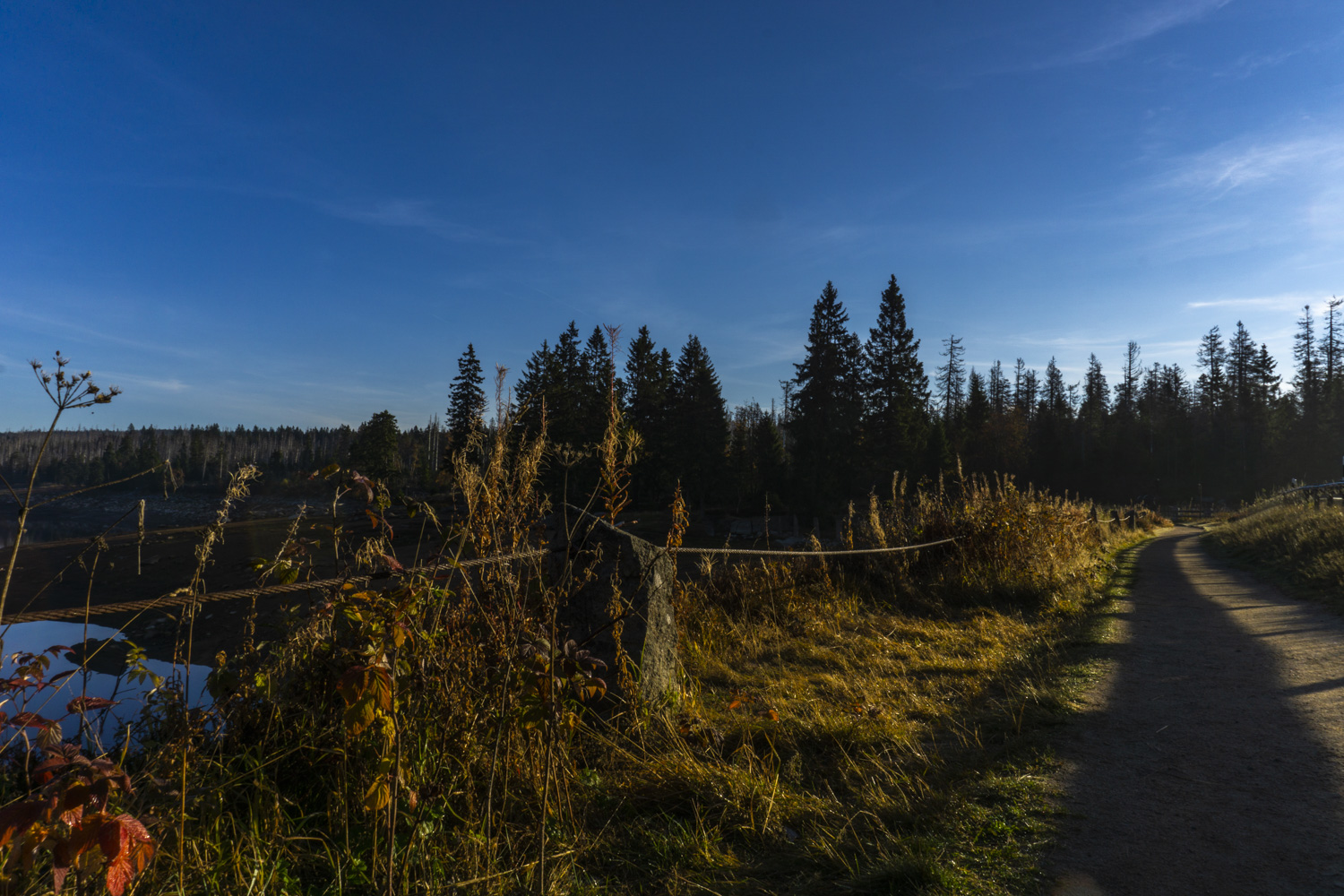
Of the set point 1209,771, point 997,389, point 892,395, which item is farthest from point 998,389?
point 1209,771

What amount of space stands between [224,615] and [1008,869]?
1407 centimetres

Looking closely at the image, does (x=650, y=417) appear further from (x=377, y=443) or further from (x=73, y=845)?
(x=73, y=845)

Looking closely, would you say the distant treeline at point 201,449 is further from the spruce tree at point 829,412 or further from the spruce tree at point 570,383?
the spruce tree at point 829,412

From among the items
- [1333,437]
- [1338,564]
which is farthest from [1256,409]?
[1338,564]

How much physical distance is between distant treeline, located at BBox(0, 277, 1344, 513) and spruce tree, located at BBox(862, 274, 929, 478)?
90mm

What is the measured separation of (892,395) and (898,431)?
3.11m

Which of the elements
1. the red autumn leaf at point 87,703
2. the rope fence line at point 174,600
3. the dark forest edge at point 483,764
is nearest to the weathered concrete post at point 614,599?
the dark forest edge at point 483,764

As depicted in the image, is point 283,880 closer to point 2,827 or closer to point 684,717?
point 2,827

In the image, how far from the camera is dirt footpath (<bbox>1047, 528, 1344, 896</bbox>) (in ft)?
6.09

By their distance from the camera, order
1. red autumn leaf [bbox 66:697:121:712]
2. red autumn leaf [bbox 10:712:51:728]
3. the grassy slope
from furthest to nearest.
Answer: the grassy slope, red autumn leaf [bbox 66:697:121:712], red autumn leaf [bbox 10:712:51:728]

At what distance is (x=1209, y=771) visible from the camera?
2.52 metres

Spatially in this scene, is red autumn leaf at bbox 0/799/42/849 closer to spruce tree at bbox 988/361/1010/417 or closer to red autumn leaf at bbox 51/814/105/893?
red autumn leaf at bbox 51/814/105/893

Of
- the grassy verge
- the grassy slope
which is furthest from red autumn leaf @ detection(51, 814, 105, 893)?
the grassy verge

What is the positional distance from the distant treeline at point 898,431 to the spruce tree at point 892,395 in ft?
0.29
